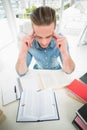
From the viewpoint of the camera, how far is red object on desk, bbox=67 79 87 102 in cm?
96

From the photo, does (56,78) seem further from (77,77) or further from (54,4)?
(54,4)

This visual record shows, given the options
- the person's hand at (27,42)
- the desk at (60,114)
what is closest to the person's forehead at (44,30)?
the person's hand at (27,42)

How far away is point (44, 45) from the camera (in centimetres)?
116

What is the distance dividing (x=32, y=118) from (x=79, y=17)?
215 centimetres

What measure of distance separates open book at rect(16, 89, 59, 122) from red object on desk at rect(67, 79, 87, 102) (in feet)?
0.47

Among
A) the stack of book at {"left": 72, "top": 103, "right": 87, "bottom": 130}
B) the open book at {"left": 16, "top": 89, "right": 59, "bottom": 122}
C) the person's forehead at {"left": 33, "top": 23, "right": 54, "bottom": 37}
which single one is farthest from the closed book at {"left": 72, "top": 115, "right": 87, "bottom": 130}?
the person's forehead at {"left": 33, "top": 23, "right": 54, "bottom": 37}

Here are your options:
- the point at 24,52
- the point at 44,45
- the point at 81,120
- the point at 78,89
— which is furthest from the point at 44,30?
the point at 81,120

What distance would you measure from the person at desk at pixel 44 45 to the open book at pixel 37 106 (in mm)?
258

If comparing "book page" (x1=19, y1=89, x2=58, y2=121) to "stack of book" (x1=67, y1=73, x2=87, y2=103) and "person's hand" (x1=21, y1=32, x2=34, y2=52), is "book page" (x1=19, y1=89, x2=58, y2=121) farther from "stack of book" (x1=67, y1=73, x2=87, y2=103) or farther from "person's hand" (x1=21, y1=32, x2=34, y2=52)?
"person's hand" (x1=21, y1=32, x2=34, y2=52)

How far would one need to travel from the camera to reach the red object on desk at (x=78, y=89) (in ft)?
3.14

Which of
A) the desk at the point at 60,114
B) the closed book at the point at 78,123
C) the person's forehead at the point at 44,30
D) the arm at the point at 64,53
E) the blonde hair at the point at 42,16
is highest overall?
the blonde hair at the point at 42,16

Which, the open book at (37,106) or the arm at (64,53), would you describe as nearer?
the open book at (37,106)

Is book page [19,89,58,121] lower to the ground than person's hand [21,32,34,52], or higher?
lower

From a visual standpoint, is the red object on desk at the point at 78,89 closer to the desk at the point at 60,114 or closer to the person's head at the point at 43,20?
the desk at the point at 60,114
